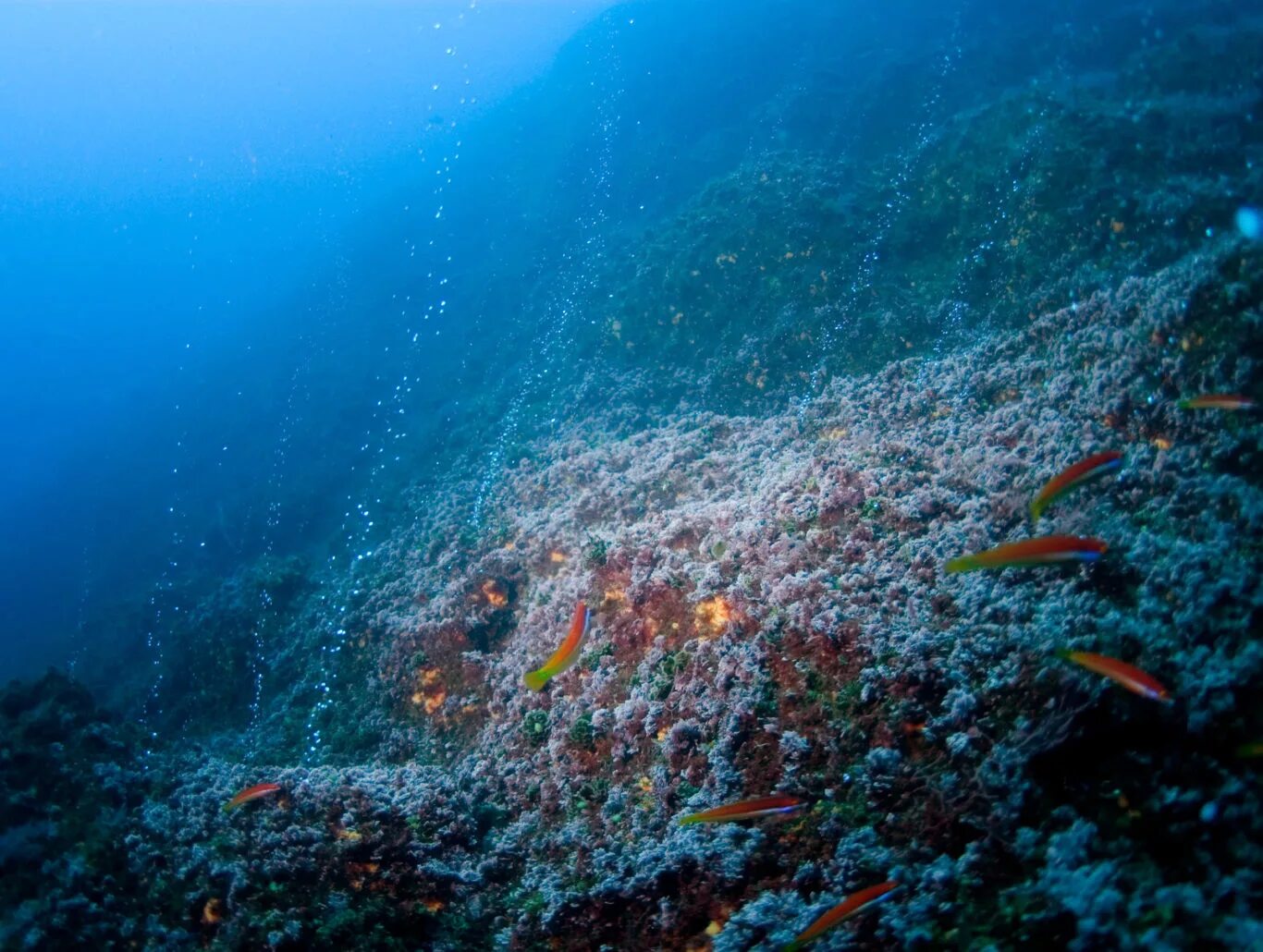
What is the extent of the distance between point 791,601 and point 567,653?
69.9 inches

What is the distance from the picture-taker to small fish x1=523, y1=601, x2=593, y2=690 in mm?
3242

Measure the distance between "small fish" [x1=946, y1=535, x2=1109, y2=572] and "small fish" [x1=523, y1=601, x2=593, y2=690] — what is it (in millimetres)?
1896

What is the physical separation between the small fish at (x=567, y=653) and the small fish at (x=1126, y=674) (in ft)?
7.53

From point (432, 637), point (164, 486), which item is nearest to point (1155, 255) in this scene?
point (432, 637)

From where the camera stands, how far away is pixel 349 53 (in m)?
110

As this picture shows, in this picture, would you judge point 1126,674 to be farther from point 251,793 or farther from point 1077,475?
point 251,793

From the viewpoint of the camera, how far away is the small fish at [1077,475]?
268 centimetres

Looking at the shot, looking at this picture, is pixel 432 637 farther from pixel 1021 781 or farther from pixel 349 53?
pixel 349 53

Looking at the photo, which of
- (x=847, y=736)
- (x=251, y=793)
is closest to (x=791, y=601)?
(x=847, y=736)

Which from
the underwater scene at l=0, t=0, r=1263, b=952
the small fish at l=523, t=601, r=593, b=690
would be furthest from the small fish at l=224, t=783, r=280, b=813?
the small fish at l=523, t=601, r=593, b=690

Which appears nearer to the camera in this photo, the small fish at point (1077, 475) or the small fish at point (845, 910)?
the small fish at point (845, 910)

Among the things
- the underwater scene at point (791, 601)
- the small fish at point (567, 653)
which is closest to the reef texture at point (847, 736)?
the underwater scene at point (791, 601)

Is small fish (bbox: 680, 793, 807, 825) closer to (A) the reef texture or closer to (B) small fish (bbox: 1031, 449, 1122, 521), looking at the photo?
(A) the reef texture

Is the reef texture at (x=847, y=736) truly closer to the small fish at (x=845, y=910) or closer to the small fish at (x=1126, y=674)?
the small fish at (x=845, y=910)
